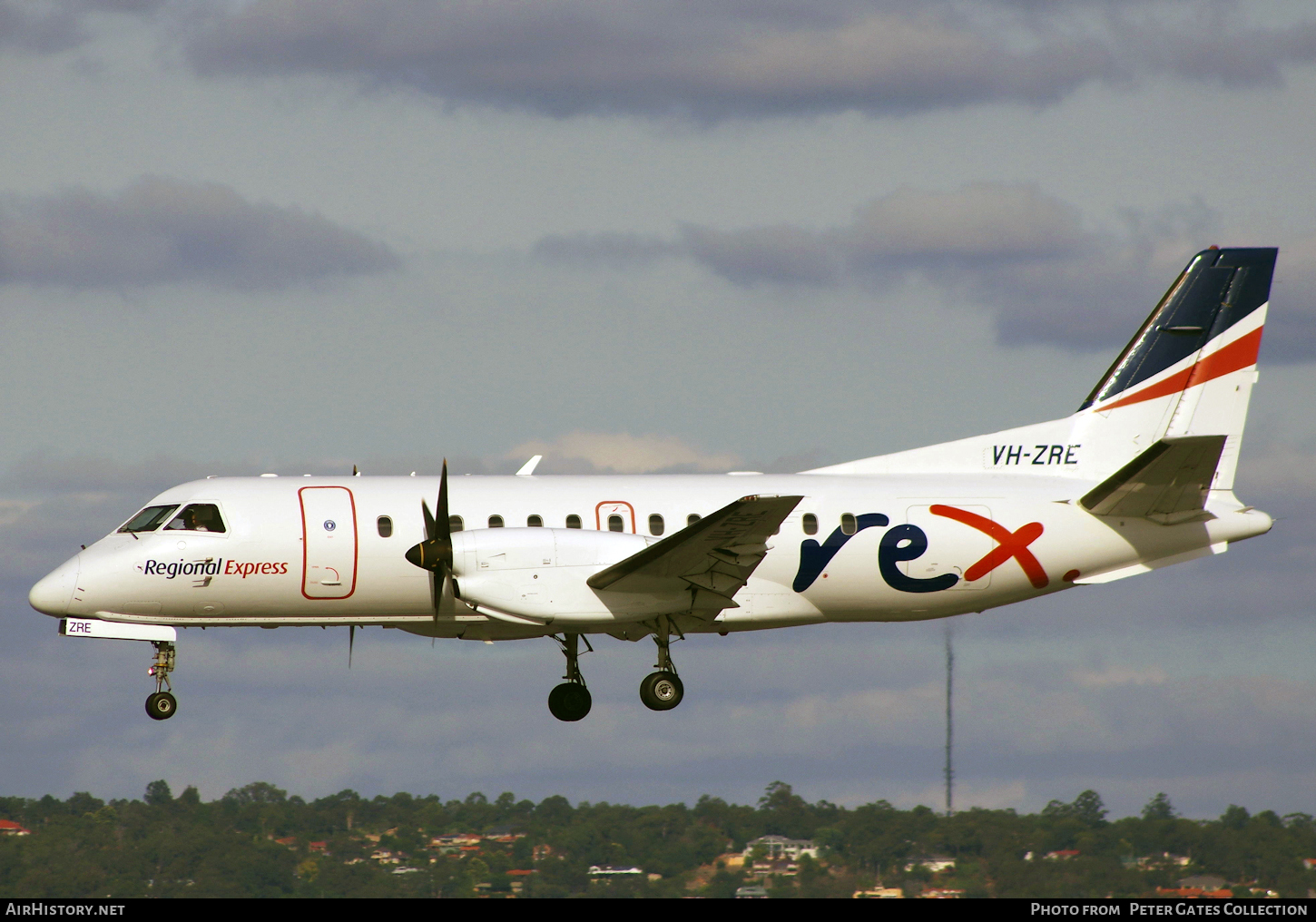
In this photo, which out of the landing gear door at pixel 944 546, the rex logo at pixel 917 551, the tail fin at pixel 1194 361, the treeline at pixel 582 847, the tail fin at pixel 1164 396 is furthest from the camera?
the treeline at pixel 582 847

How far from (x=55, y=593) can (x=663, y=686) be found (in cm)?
1004

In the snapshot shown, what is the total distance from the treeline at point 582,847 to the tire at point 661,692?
9.55 meters

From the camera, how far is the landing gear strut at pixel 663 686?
84.4 feet

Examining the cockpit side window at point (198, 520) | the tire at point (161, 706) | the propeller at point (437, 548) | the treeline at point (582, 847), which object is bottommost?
the treeline at point (582, 847)

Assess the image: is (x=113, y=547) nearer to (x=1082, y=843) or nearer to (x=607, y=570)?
(x=607, y=570)

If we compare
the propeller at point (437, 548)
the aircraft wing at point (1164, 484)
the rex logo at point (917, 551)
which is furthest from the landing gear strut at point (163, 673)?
the aircraft wing at point (1164, 484)

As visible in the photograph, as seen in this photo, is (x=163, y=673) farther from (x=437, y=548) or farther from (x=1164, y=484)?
(x=1164, y=484)

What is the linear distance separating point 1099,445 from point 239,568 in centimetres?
1564

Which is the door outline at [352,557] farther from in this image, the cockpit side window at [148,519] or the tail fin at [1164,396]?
the tail fin at [1164,396]

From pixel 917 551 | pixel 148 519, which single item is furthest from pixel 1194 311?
pixel 148 519

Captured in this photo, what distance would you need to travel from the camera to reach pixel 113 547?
82.8 ft

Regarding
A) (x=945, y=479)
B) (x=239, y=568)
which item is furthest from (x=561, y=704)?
(x=945, y=479)
